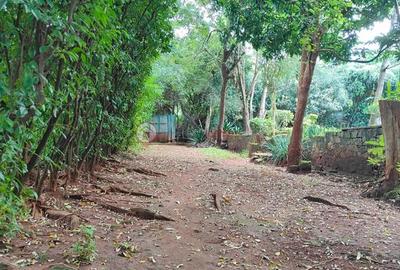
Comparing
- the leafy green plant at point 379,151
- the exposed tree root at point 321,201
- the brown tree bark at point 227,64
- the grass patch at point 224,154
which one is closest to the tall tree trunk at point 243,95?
the brown tree bark at point 227,64

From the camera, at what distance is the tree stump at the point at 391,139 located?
5.40 metres

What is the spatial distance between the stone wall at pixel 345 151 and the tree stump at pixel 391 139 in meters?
1.43

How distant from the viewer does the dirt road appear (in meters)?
2.79

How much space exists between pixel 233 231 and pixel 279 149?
6542 millimetres

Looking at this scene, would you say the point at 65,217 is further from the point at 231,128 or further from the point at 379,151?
the point at 231,128

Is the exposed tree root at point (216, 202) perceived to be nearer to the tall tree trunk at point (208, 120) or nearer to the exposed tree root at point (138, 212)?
the exposed tree root at point (138, 212)

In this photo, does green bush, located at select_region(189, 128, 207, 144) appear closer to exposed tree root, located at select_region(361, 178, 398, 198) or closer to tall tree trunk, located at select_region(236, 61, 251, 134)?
tall tree trunk, located at select_region(236, 61, 251, 134)

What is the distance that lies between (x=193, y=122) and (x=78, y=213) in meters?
16.8

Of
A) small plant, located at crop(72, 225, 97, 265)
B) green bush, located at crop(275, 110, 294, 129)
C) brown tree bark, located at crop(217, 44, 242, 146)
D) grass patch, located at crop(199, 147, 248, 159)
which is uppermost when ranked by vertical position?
brown tree bark, located at crop(217, 44, 242, 146)

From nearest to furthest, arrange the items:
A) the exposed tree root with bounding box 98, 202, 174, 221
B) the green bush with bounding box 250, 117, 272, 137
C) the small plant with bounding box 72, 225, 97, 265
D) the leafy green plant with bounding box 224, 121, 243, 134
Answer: the small plant with bounding box 72, 225, 97, 265, the exposed tree root with bounding box 98, 202, 174, 221, the green bush with bounding box 250, 117, 272, 137, the leafy green plant with bounding box 224, 121, 243, 134

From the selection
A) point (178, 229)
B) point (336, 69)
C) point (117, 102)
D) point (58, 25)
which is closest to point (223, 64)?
point (336, 69)

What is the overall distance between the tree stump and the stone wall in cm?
143

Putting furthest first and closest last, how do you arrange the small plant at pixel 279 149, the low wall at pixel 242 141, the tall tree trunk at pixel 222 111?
the tall tree trunk at pixel 222 111, the low wall at pixel 242 141, the small plant at pixel 279 149

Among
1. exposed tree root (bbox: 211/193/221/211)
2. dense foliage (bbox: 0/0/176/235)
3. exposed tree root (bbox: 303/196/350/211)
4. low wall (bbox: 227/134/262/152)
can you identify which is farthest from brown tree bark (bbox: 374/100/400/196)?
low wall (bbox: 227/134/262/152)
